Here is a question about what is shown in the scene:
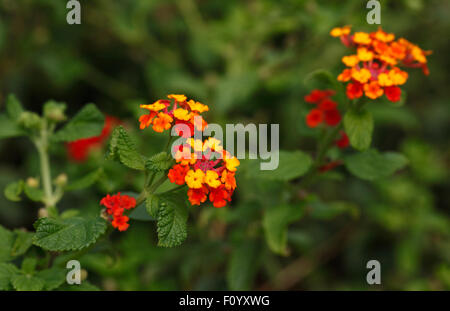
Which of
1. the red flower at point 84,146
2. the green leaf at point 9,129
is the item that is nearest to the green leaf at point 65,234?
the green leaf at point 9,129

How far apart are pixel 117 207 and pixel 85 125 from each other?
423 mm

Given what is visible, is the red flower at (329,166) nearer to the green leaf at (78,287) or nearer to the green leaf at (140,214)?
the green leaf at (140,214)

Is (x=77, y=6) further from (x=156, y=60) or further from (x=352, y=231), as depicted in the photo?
(x=352, y=231)

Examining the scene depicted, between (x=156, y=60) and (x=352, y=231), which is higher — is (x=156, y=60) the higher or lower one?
the higher one

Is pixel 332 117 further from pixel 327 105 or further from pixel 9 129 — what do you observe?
pixel 9 129

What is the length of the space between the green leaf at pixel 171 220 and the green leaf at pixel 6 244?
0.49 metres

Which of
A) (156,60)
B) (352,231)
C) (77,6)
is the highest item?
(156,60)

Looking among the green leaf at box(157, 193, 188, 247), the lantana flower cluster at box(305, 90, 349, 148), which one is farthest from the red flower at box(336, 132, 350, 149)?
the green leaf at box(157, 193, 188, 247)

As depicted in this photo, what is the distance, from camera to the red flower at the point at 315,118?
60.1 inches

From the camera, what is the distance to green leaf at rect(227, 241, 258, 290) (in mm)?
1734

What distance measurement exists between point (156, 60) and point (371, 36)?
1.55m
